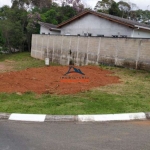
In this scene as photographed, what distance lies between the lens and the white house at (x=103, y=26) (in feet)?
57.2

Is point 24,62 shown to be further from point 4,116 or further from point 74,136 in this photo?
point 74,136

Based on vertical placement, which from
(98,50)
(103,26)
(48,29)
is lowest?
(98,50)

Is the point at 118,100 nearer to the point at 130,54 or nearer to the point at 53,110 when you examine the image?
the point at 53,110

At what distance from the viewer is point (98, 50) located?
13836 millimetres

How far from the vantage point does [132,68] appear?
11.6m

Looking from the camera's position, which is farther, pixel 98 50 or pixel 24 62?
pixel 24 62

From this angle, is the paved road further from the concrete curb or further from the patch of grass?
the patch of grass

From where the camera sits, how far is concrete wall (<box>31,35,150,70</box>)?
11.1 m

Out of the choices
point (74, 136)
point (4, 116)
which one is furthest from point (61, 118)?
point (4, 116)

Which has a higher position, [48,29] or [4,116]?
[48,29]

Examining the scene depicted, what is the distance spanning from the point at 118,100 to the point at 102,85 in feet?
6.67

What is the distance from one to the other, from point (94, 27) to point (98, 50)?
26.3 ft

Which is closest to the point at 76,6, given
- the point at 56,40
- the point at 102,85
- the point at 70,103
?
the point at 56,40

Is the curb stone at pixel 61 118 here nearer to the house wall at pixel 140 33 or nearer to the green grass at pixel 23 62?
the green grass at pixel 23 62
